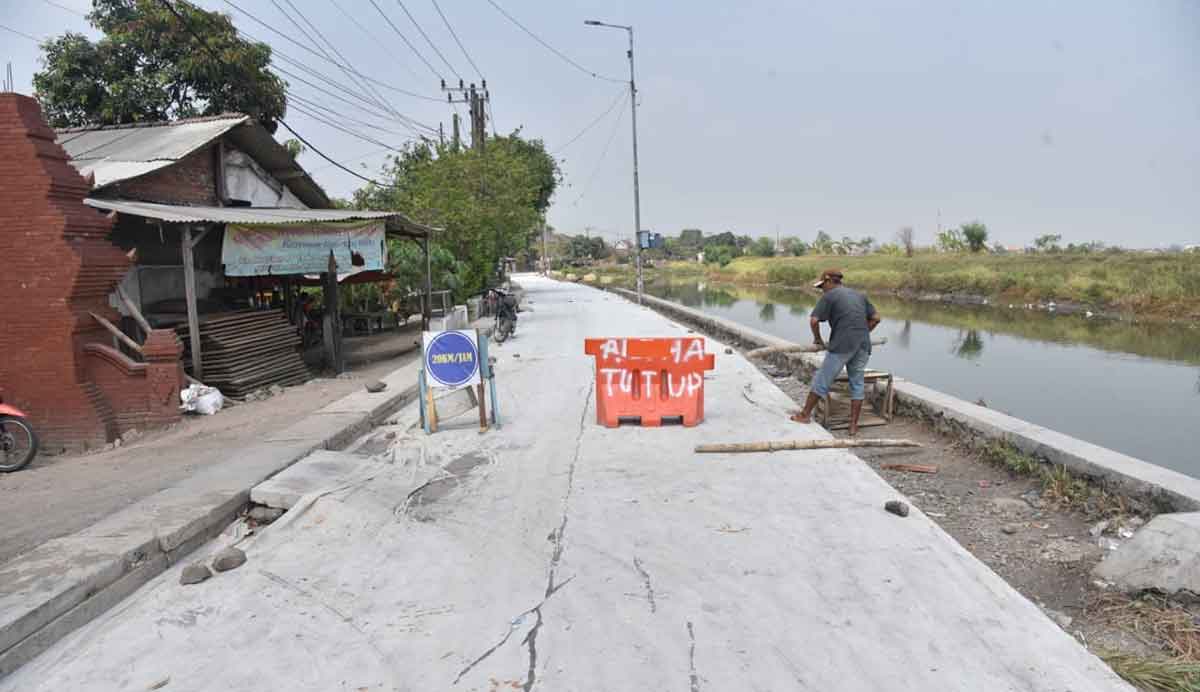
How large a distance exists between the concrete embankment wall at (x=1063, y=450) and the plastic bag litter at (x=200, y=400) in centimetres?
866

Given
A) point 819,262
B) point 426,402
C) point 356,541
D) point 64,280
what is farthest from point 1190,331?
point 819,262

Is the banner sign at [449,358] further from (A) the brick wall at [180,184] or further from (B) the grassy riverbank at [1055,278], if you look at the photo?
(B) the grassy riverbank at [1055,278]

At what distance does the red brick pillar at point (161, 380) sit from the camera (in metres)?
9.50

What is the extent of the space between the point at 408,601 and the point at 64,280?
24.1 ft

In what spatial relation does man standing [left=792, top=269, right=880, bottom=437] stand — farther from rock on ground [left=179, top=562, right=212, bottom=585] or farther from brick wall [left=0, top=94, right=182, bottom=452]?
brick wall [left=0, top=94, right=182, bottom=452]

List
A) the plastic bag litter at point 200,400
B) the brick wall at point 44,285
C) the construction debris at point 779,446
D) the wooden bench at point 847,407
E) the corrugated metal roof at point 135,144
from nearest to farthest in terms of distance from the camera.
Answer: the construction debris at point 779,446, the wooden bench at point 847,407, the brick wall at point 44,285, the plastic bag litter at point 200,400, the corrugated metal roof at point 135,144

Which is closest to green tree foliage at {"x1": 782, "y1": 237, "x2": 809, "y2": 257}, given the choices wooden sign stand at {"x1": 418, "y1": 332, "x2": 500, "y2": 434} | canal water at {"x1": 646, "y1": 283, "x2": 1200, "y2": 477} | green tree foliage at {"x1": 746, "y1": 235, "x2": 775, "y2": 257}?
green tree foliage at {"x1": 746, "y1": 235, "x2": 775, "y2": 257}

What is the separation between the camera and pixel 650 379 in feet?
26.8

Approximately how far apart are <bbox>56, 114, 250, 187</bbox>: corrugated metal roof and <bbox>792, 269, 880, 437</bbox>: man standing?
378 inches

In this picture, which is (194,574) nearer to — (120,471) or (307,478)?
(307,478)

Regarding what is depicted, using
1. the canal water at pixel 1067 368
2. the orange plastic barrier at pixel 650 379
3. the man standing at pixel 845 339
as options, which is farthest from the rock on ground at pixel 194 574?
the canal water at pixel 1067 368

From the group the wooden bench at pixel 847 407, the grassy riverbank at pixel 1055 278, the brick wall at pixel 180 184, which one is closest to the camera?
the wooden bench at pixel 847 407

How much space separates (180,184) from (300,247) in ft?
7.98

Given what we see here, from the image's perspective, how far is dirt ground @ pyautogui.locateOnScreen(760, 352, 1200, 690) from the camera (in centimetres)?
379
